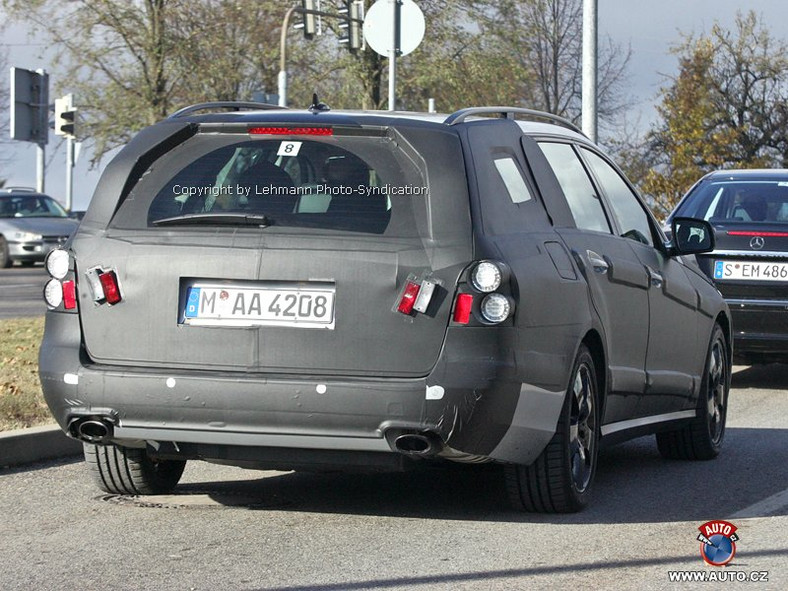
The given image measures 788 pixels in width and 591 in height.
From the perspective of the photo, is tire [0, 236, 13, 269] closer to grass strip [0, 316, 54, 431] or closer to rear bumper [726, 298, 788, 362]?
grass strip [0, 316, 54, 431]

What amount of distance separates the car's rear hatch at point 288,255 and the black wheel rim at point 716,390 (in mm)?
3153

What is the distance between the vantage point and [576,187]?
7234mm

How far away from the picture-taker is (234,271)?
5.88 meters

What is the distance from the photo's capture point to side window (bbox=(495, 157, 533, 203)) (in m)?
6.36

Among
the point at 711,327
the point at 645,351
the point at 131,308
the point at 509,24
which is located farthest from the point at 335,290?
the point at 509,24

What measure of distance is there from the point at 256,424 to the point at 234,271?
0.58 meters

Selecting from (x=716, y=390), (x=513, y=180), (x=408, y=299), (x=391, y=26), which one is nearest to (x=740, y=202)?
(x=716, y=390)

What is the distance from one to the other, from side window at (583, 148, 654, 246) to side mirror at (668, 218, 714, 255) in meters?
0.13

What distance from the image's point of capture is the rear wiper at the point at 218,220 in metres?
5.97

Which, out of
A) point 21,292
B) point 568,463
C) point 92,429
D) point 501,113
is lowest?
point 21,292

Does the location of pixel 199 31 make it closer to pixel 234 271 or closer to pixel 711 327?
pixel 711 327

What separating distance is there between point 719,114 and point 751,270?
41706 mm

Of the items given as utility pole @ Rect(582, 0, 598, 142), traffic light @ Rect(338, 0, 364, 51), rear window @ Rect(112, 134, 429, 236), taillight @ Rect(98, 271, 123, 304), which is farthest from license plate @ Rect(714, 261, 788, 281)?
traffic light @ Rect(338, 0, 364, 51)

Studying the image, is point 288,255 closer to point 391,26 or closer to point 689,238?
point 689,238
